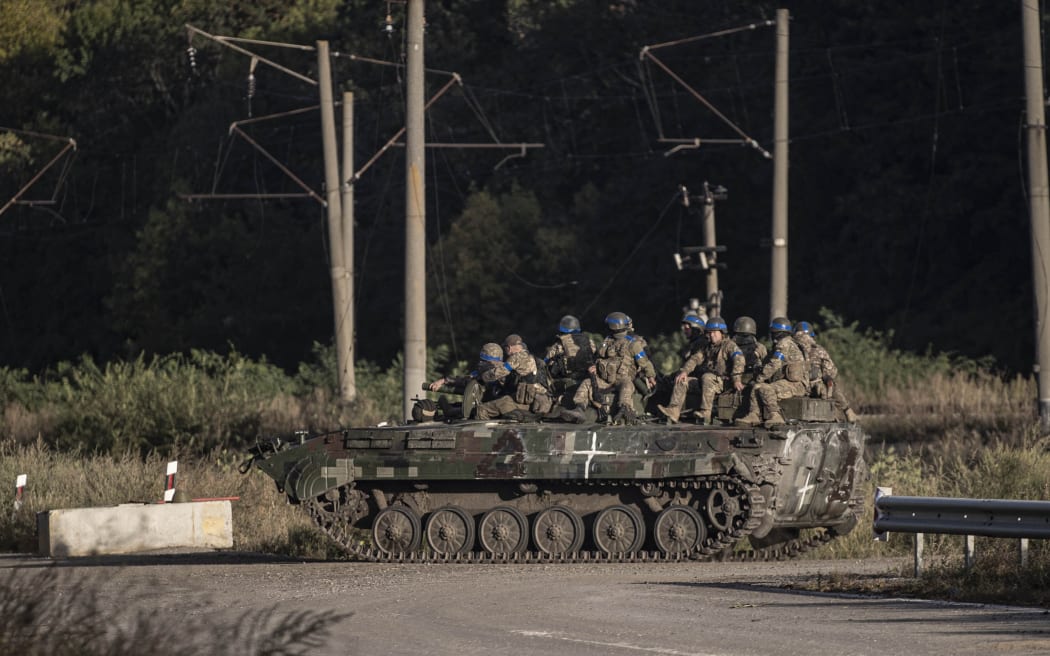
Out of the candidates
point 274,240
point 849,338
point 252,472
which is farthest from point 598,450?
point 274,240

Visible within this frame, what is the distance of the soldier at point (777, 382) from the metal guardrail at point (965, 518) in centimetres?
398

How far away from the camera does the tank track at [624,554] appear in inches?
887

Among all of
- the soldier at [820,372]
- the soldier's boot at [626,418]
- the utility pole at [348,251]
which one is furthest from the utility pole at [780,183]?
the soldier's boot at [626,418]

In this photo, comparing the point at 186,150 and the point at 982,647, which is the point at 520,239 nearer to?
the point at 186,150

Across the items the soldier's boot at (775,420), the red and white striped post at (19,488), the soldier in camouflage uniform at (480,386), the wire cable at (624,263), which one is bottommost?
the red and white striped post at (19,488)

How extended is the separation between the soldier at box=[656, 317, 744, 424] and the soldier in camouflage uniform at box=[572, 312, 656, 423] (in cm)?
41

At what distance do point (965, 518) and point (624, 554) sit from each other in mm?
5789

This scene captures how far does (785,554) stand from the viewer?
23.2 metres

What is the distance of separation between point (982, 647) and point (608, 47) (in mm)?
53979

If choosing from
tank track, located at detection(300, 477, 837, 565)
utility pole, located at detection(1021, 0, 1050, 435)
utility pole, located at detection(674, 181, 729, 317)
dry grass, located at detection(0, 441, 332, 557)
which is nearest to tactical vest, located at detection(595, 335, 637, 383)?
tank track, located at detection(300, 477, 837, 565)

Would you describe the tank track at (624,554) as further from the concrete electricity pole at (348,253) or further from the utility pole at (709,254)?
the utility pole at (709,254)

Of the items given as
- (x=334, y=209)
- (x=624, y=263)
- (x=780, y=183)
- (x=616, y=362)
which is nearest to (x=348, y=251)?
(x=334, y=209)

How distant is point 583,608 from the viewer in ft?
54.0

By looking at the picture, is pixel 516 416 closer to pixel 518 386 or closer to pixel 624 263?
pixel 518 386
